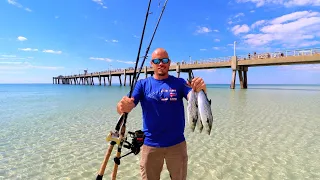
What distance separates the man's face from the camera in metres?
2.85

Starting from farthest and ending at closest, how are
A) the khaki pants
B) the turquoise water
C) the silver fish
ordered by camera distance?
the turquoise water → the khaki pants → the silver fish

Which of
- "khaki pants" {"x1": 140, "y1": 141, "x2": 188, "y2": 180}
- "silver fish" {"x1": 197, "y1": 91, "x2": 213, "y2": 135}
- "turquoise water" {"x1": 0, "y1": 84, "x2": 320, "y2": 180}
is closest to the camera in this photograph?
"silver fish" {"x1": 197, "y1": 91, "x2": 213, "y2": 135}

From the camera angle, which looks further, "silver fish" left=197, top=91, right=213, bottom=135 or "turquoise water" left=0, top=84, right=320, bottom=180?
"turquoise water" left=0, top=84, right=320, bottom=180

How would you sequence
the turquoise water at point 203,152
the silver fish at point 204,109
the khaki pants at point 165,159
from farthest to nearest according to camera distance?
the turquoise water at point 203,152 < the khaki pants at point 165,159 < the silver fish at point 204,109

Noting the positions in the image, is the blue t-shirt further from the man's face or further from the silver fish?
the silver fish

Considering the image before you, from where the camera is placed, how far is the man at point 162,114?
277cm

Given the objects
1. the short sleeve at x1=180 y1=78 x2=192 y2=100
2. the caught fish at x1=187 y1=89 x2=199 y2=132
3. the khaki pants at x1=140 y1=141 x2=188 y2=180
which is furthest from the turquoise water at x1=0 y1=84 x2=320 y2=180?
the short sleeve at x1=180 y1=78 x2=192 y2=100

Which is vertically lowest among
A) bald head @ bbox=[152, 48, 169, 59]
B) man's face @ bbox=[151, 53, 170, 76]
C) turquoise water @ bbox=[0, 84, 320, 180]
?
turquoise water @ bbox=[0, 84, 320, 180]

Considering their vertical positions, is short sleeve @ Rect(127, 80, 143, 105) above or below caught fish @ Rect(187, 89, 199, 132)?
above

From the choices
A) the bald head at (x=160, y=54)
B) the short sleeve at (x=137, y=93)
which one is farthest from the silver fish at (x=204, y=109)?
the short sleeve at (x=137, y=93)

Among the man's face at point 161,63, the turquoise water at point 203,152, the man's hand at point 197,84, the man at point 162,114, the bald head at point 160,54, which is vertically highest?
the bald head at point 160,54

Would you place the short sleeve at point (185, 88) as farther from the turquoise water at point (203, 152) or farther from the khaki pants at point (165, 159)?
the turquoise water at point (203, 152)

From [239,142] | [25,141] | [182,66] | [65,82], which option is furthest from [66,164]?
[65,82]

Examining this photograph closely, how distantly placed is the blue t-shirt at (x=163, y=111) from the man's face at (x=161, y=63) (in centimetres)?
13
